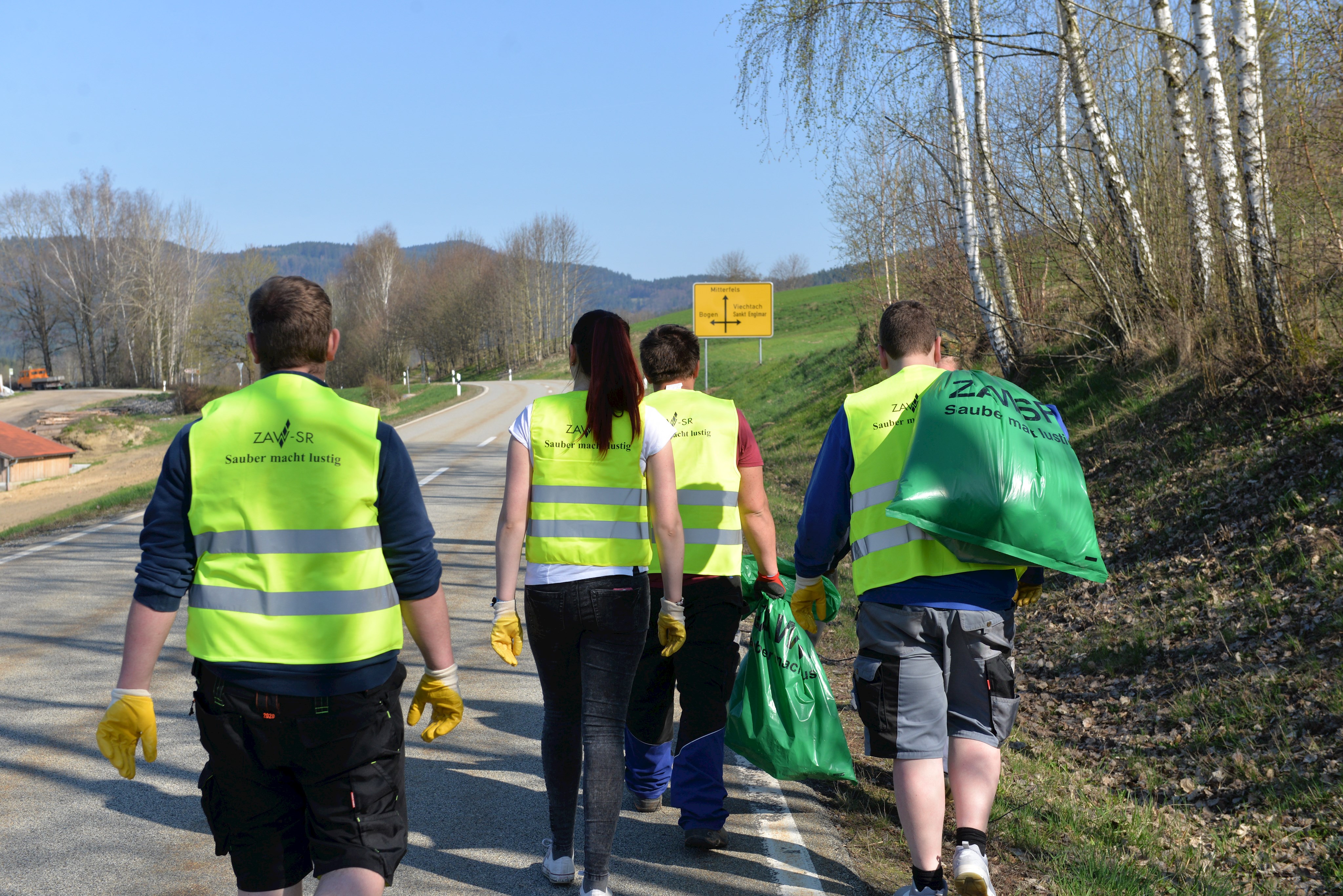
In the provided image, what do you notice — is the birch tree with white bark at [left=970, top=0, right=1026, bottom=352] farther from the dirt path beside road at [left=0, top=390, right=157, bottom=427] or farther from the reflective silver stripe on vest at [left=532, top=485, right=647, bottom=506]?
the dirt path beside road at [left=0, top=390, right=157, bottom=427]

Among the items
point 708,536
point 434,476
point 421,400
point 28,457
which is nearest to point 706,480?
point 708,536

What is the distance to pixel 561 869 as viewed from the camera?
3441 mm

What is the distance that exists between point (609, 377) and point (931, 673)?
56.4 inches

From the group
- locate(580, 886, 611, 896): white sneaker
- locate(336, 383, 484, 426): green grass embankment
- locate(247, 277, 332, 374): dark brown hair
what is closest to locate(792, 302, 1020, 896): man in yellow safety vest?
locate(580, 886, 611, 896): white sneaker

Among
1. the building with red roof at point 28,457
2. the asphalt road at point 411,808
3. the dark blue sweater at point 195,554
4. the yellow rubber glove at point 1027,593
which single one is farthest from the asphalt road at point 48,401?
the yellow rubber glove at point 1027,593

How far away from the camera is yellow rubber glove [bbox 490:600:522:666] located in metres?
3.44

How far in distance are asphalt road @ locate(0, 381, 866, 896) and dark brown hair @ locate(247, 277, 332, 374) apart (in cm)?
201

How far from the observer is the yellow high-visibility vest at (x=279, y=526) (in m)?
2.35

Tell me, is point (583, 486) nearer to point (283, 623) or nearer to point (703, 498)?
point (703, 498)

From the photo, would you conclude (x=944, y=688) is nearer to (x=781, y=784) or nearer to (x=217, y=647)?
(x=781, y=784)

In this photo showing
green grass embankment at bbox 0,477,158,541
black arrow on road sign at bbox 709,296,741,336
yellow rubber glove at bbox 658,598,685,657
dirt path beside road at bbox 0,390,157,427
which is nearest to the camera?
yellow rubber glove at bbox 658,598,685,657

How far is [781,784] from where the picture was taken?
15.1 ft

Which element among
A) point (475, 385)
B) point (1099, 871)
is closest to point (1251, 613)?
point (1099, 871)

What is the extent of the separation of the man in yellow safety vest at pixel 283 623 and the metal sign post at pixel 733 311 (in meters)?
22.2
